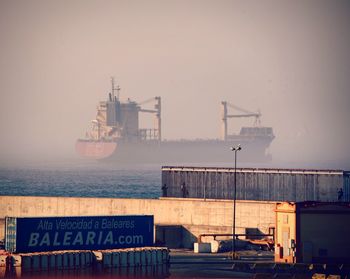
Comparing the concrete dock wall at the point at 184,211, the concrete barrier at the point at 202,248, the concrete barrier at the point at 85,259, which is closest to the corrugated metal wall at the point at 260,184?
the concrete dock wall at the point at 184,211

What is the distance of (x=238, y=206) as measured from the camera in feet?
333

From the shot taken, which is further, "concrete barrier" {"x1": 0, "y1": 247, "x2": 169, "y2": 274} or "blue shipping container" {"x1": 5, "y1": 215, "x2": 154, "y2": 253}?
"blue shipping container" {"x1": 5, "y1": 215, "x2": 154, "y2": 253}

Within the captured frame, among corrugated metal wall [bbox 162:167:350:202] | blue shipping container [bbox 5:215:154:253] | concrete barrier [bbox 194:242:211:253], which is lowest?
concrete barrier [bbox 194:242:211:253]

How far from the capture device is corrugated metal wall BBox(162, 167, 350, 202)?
108m

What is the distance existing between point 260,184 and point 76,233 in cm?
3559

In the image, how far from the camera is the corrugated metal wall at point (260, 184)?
108 m

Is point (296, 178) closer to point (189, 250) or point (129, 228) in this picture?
point (189, 250)

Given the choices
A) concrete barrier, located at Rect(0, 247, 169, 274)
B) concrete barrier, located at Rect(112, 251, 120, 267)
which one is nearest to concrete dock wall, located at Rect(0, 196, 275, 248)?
concrete barrier, located at Rect(0, 247, 169, 274)

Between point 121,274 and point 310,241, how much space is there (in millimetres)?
15481

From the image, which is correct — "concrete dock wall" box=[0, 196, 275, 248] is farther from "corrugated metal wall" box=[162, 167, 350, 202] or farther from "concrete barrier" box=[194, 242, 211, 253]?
"concrete barrier" box=[194, 242, 211, 253]

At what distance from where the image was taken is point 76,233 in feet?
260

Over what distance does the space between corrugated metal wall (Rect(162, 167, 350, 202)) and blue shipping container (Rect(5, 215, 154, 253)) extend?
28900 mm

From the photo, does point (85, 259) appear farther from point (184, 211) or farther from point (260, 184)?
point (260, 184)

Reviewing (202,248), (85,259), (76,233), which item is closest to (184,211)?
(202,248)
